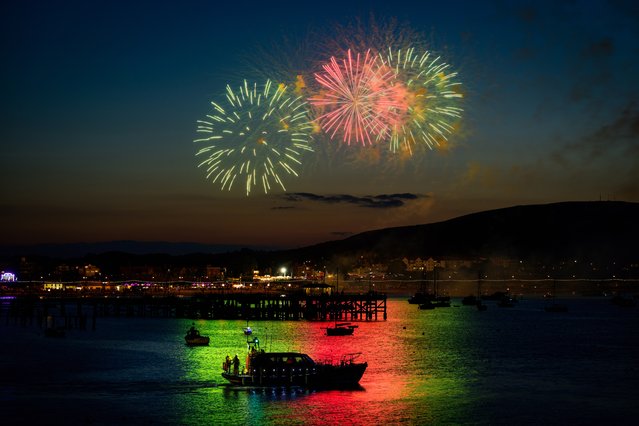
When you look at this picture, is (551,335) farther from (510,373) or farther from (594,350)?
(510,373)

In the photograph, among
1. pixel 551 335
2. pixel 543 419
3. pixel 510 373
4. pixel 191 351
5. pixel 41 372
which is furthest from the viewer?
pixel 551 335

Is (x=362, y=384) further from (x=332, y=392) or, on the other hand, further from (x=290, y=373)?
(x=290, y=373)

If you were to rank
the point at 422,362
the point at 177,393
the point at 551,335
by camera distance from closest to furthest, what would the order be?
the point at 177,393, the point at 422,362, the point at 551,335

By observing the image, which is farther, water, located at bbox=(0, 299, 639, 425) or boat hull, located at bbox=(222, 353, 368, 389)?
boat hull, located at bbox=(222, 353, 368, 389)

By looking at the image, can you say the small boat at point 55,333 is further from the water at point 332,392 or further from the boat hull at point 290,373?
the boat hull at point 290,373

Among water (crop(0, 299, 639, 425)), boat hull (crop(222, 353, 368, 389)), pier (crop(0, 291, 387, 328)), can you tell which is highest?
pier (crop(0, 291, 387, 328))

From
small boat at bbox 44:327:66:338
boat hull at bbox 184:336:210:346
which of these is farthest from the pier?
boat hull at bbox 184:336:210:346

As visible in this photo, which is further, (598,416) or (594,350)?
(594,350)

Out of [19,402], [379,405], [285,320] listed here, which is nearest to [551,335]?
[285,320]

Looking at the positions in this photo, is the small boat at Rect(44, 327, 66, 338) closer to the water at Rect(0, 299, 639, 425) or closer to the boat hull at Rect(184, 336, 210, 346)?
the water at Rect(0, 299, 639, 425)
